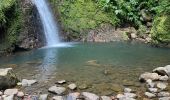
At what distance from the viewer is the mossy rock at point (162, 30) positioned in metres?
13.3

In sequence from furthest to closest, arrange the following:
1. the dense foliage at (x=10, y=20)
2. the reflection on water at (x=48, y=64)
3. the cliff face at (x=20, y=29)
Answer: the cliff face at (x=20, y=29)
the dense foliage at (x=10, y=20)
the reflection on water at (x=48, y=64)

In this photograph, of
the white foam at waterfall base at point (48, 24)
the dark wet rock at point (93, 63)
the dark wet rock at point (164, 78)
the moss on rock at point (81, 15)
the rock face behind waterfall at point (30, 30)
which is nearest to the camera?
the dark wet rock at point (164, 78)

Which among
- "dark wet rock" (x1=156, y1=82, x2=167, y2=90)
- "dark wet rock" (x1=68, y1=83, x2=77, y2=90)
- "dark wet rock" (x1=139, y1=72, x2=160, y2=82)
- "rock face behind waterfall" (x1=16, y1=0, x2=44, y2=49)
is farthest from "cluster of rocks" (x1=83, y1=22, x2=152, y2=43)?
"dark wet rock" (x1=68, y1=83, x2=77, y2=90)

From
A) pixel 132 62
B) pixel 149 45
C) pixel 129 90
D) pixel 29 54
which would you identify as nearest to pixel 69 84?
pixel 129 90

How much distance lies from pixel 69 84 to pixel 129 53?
453 centimetres

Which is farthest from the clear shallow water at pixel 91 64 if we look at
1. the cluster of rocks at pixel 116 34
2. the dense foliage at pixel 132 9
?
the dense foliage at pixel 132 9

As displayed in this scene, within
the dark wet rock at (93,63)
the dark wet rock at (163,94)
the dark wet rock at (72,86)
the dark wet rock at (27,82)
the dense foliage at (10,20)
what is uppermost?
the dense foliage at (10,20)

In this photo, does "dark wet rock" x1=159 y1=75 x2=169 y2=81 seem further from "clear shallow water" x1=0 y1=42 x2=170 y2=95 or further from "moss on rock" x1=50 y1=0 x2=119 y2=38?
"moss on rock" x1=50 y1=0 x2=119 y2=38

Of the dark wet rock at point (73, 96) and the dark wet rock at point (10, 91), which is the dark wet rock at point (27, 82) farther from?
the dark wet rock at point (73, 96)

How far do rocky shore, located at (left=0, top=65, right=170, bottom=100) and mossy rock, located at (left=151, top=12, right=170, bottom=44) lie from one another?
4979 millimetres

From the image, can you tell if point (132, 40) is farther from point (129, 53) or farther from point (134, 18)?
point (129, 53)

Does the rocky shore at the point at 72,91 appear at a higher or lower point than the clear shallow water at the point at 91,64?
lower

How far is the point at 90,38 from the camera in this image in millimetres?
15312

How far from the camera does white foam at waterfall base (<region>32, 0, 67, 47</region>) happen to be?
1442 cm
